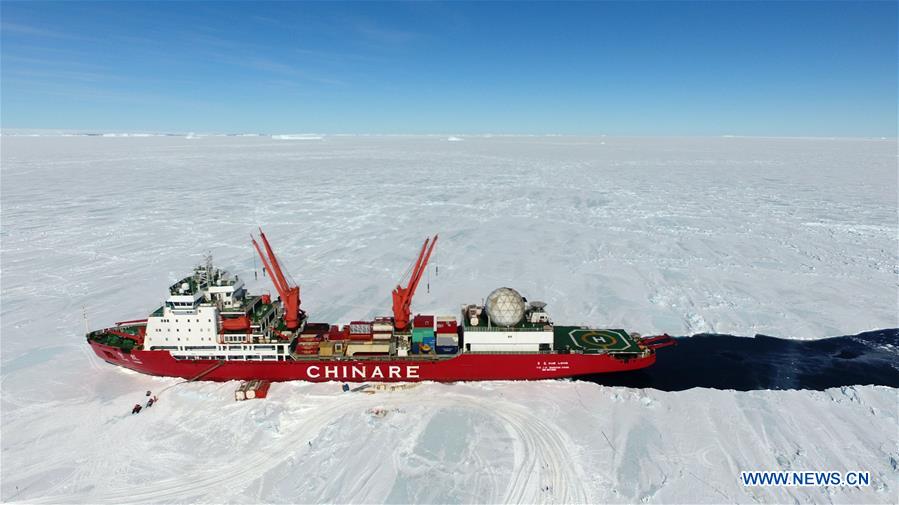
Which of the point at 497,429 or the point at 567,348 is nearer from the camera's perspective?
the point at 497,429

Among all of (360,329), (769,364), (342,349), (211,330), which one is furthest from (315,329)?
(769,364)

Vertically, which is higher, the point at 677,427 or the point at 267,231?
the point at 267,231

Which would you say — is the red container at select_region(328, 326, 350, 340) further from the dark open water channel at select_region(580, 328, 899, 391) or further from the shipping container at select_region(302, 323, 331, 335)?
the dark open water channel at select_region(580, 328, 899, 391)

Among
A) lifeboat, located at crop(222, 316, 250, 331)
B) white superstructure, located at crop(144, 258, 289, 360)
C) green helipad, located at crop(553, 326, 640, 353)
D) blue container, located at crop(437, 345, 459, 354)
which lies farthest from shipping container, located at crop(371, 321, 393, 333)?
green helipad, located at crop(553, 326, 640, 353)

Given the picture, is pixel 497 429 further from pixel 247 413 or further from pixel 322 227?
pixel 322 227

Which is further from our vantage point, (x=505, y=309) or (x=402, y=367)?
(x=505, y=309)

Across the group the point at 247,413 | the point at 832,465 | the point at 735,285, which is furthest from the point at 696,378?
the point at 247,413

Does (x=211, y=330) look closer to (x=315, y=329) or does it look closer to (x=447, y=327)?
(x=315, y=329)

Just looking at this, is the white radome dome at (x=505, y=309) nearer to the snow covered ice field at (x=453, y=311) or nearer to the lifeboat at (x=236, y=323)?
the snow covered ice field at (x=453, y=311)
